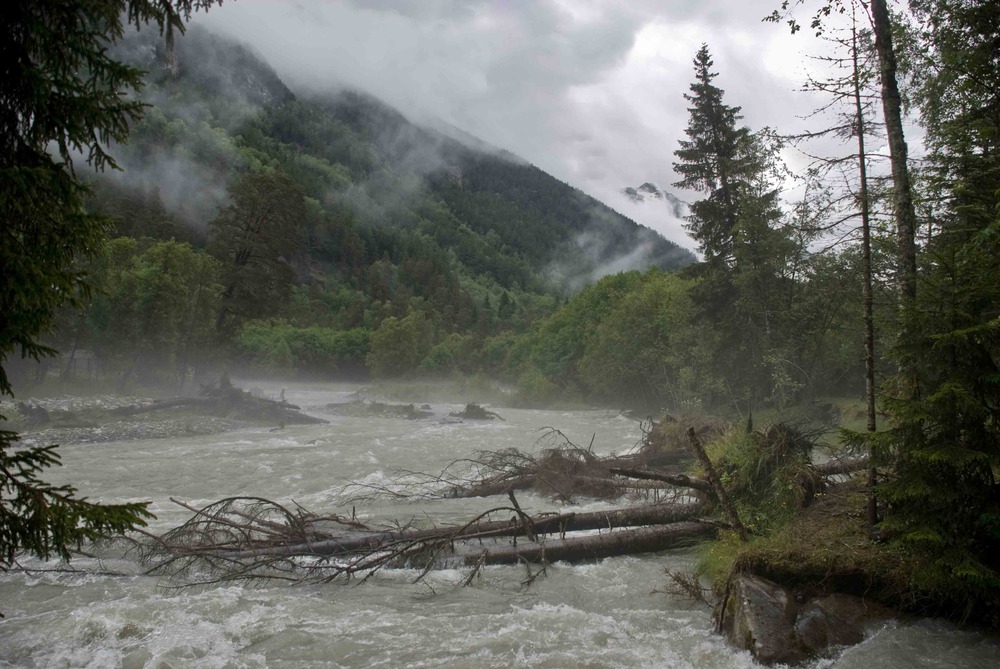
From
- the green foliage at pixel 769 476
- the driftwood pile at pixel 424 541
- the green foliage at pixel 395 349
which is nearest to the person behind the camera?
the driftwood pile at pixel 424 541

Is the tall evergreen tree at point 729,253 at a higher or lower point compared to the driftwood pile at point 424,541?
higher

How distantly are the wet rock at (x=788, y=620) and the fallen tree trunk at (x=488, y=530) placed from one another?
3.28m

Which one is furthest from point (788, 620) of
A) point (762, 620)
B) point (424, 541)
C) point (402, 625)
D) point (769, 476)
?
point (424, 541)

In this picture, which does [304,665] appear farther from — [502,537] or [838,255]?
[838,255]

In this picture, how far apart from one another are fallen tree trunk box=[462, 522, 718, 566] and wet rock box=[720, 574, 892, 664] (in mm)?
2777

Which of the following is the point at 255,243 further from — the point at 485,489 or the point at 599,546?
the point at 599,546

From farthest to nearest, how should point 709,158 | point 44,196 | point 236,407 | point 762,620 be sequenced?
point 236,407 → point 709,158 → point 762,620 → point 44,196

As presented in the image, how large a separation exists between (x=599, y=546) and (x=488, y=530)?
5.88ft

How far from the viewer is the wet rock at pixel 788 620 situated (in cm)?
627

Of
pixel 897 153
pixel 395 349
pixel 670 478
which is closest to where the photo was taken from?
pixel 897 153

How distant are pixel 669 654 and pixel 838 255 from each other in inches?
248

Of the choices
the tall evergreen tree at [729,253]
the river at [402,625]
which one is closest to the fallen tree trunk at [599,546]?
the river at [402,625]

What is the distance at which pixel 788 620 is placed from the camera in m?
6.53

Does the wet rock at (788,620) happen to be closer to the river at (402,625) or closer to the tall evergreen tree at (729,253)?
the river at (402,625)
